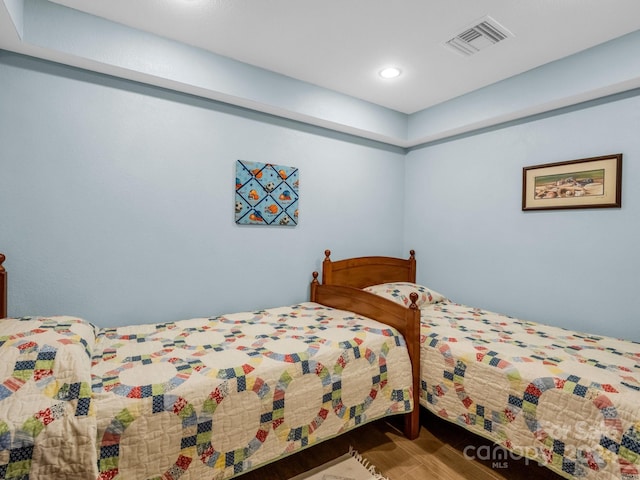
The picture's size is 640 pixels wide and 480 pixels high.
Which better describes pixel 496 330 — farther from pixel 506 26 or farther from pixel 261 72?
pixel 261 72

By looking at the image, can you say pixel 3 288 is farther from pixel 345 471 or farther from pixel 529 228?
pixel 529 228

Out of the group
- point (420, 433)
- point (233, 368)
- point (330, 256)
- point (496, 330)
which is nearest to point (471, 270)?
point (496, 330)

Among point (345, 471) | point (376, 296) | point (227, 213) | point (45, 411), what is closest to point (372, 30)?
point (227, 213)

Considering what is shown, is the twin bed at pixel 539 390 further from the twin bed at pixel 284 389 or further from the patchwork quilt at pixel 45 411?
the patchwork quilt at pixel 45 411

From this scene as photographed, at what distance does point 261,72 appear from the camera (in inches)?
97.5

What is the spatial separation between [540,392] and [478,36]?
6.50 ft

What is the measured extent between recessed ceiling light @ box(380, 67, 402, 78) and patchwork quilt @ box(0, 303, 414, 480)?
5.90 ft

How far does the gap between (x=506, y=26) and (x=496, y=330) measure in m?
1.85

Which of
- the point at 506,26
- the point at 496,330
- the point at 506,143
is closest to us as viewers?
the point at 506,26

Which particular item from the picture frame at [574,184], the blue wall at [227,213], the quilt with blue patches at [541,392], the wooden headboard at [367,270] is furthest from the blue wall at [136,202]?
the picture frame at [574,184]

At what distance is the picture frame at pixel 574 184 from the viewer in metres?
2.24

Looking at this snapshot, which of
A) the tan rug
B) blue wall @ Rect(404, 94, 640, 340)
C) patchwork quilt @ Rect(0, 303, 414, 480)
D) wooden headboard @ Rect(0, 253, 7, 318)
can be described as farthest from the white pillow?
wooden headboard @ Rect(0, 253, 7, 318)

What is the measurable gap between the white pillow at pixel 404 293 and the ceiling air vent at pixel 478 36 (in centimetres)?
180

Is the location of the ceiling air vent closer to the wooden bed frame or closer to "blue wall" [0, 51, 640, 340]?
"blue wall" [0, 51, 640, 340]
